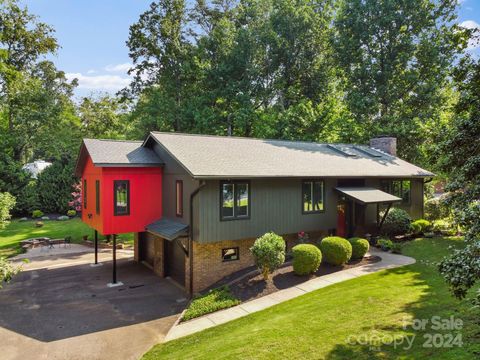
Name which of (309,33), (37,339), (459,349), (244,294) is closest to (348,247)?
(244,294)

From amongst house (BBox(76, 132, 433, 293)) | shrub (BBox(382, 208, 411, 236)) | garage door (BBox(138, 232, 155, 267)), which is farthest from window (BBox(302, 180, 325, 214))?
garage door (BBox(138, 232, 155, 267))

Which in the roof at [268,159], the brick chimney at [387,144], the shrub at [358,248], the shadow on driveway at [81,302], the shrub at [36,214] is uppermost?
the brick chimney at [387,144]

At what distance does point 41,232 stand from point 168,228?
1966cm

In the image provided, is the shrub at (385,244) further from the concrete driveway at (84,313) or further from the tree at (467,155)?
the concrete driveway at (84,313)

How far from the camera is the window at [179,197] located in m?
15.5

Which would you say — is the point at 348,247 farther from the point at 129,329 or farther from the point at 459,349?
the point at 129,329

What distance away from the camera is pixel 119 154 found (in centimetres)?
1639

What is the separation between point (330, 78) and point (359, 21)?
6.86 metres

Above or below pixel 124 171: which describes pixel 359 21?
above

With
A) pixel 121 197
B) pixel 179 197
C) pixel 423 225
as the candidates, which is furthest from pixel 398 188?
pixel 121 197

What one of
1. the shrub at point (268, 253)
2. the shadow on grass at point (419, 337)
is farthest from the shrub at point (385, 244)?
the shadow on grass at point (419, 337)

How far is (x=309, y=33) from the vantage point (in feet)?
119

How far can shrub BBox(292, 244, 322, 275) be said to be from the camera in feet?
46.4

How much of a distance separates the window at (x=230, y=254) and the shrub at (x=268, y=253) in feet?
5.95
